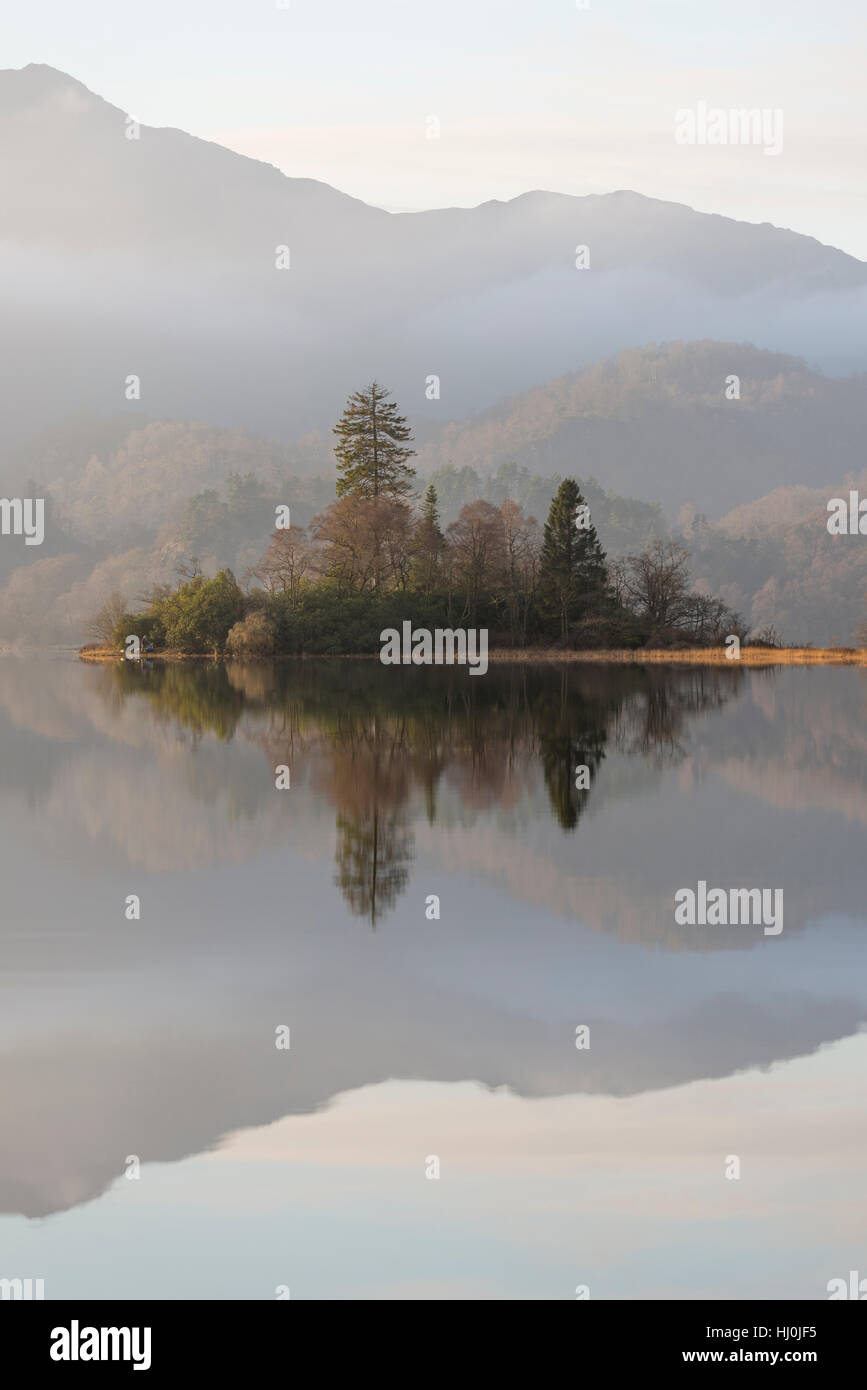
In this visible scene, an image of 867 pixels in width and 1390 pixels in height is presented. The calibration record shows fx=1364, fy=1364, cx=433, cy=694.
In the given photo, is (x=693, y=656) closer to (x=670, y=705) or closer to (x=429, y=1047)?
(x=670, y=705)

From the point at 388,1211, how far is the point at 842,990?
429cm

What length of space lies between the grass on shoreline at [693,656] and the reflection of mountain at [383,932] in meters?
47.5

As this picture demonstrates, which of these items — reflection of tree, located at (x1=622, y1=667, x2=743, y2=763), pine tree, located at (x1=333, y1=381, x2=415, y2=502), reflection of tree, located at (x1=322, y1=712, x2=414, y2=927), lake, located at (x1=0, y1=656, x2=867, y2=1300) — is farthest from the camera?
pine tree, located at (x1=333, y1=381, x2=415, y2=502)

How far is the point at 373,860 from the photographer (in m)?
13.9

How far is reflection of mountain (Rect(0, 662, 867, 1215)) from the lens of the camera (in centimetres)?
791

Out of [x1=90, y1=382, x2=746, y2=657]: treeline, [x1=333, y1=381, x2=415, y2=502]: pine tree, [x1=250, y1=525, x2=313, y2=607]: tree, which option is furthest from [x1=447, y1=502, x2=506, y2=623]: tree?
[x1=333, y1=381, x2=415, y2=502]: pine tree

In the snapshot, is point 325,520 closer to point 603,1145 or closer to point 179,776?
point 179,776

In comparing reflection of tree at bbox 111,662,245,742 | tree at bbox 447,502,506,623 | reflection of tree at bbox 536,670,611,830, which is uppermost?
tree at bbox 447,502,506,623

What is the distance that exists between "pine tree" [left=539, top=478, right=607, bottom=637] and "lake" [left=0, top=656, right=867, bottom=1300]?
6285cm

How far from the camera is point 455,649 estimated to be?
281 ft

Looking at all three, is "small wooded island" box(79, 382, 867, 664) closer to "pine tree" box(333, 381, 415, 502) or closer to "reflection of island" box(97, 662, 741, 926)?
"pine tree" box(333, 381, 415, 502)

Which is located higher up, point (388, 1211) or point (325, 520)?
point (325, 520)

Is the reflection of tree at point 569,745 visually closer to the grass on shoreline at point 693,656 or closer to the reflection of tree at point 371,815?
the reflection of tree at point 371,815
